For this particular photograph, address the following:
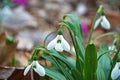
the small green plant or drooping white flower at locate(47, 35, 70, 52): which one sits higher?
drooping white flower at locate(47, 35, 70, 52)

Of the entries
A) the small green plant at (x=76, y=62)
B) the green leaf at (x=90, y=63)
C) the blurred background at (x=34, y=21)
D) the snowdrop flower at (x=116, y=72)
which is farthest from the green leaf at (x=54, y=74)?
the blurred background at (x=34, y=21)

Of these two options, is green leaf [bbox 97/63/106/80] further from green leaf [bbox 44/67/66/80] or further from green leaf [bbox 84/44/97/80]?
green leaf [bbox 44/67/66/80]

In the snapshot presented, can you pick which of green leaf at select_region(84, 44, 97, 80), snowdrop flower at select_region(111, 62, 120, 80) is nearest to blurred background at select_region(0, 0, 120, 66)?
green leaf at select_region(84, 44, 97, 80)

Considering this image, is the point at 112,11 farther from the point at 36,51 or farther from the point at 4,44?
the point at 36,51

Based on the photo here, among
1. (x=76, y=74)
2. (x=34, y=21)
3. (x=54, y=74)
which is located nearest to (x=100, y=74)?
(x=76, y=74)

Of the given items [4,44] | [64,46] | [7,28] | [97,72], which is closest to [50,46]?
[64,46]

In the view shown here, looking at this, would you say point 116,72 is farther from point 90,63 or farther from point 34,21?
point 34,21
